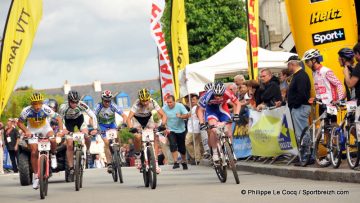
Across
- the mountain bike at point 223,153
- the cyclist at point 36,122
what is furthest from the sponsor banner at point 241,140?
the cyclist at point 36,122

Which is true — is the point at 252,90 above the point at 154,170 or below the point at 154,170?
above

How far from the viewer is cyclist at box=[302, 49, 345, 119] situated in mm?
16016

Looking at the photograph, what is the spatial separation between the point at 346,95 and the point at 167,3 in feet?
133

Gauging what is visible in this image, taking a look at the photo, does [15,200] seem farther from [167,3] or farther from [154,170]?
[167,3]

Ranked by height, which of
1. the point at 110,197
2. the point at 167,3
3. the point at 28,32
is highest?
the point at 167,3

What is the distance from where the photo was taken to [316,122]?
1675 cm

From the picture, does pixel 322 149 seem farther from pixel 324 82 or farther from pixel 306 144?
pixel 324 82

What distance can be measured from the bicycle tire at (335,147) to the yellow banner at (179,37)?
13766 millimetres

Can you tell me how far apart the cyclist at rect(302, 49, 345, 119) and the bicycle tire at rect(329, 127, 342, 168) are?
0.63m

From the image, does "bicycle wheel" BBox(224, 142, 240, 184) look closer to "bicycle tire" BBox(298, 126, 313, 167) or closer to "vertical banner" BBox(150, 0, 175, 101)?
"bicycle tire" BBox(298, 126, 313, 167)

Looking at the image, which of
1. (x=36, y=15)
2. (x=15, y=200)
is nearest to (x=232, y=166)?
(x=15, y=200)

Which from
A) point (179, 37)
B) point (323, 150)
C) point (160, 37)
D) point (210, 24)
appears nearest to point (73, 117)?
point (323, 150)

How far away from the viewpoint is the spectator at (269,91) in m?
19.7

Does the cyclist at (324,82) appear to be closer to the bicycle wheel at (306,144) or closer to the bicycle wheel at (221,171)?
the bicycle wheel at (306,144)
